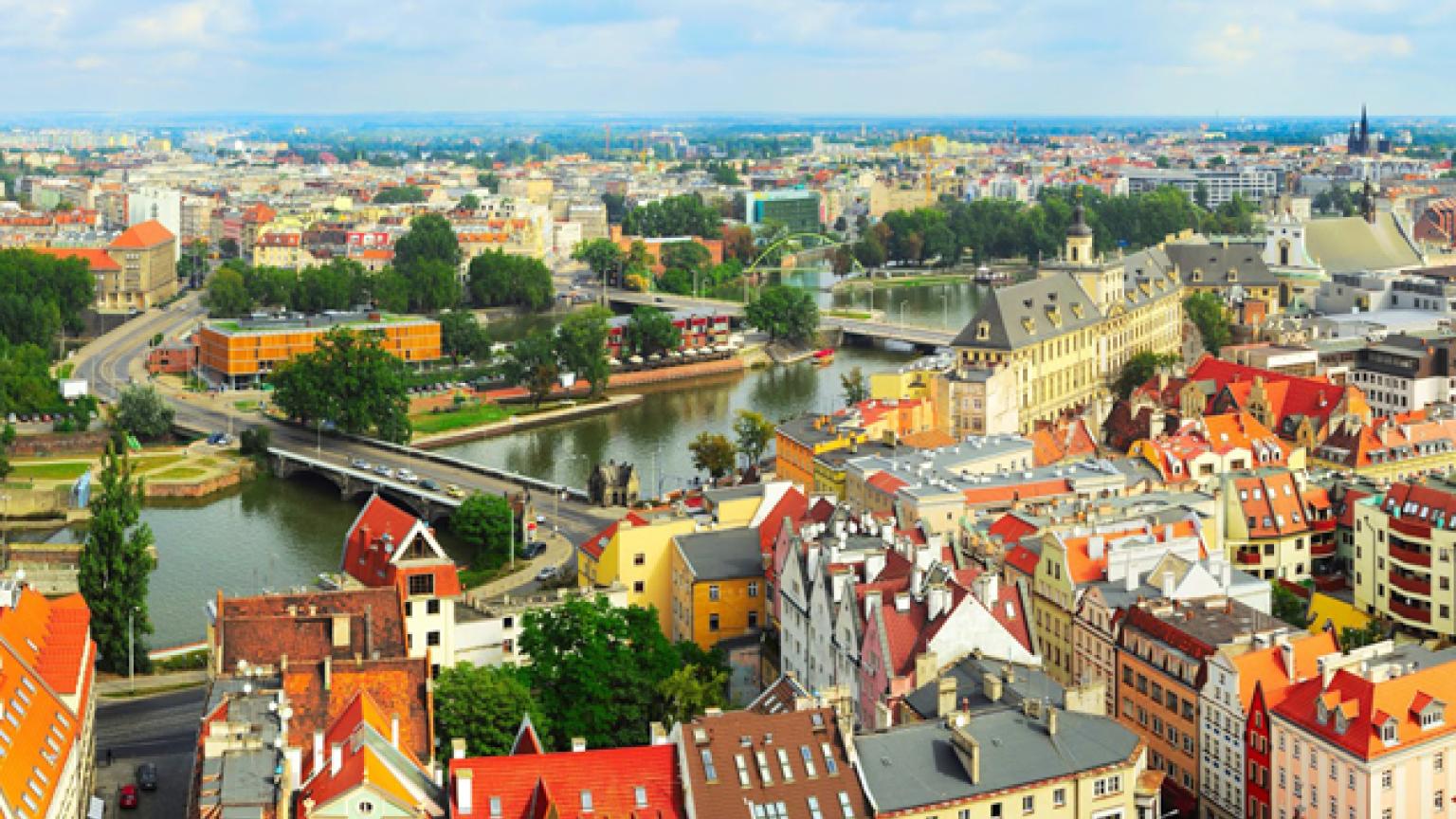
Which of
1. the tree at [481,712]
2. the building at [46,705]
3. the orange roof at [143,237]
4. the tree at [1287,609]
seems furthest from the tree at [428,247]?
the tree at [481,712]

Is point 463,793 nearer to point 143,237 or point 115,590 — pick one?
point 115,590

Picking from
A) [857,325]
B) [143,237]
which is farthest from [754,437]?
[143,237]

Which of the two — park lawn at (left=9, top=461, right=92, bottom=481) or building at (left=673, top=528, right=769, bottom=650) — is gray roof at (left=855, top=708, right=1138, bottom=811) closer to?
building at (left=673, top=528, right=769, bottom=650)

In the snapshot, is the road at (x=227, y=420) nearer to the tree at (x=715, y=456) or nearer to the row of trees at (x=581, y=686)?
the tree at (x=715, y=456)

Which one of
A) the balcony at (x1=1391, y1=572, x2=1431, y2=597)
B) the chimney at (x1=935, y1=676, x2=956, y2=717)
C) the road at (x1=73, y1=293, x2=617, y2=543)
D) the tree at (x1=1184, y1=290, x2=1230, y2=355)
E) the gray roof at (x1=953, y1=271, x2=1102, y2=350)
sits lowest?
the road at (x1=73, y1=293, x2=617, y2=543)

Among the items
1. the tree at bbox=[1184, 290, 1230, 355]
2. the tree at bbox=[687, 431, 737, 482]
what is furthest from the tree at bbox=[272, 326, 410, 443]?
the tree at bbox=[1184, 290, 1230, 355]

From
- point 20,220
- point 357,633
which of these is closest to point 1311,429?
point 357,633

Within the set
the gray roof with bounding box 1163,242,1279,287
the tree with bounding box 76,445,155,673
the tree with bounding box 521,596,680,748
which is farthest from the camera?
the gray roof with bounding box 1163,242,1279,287
